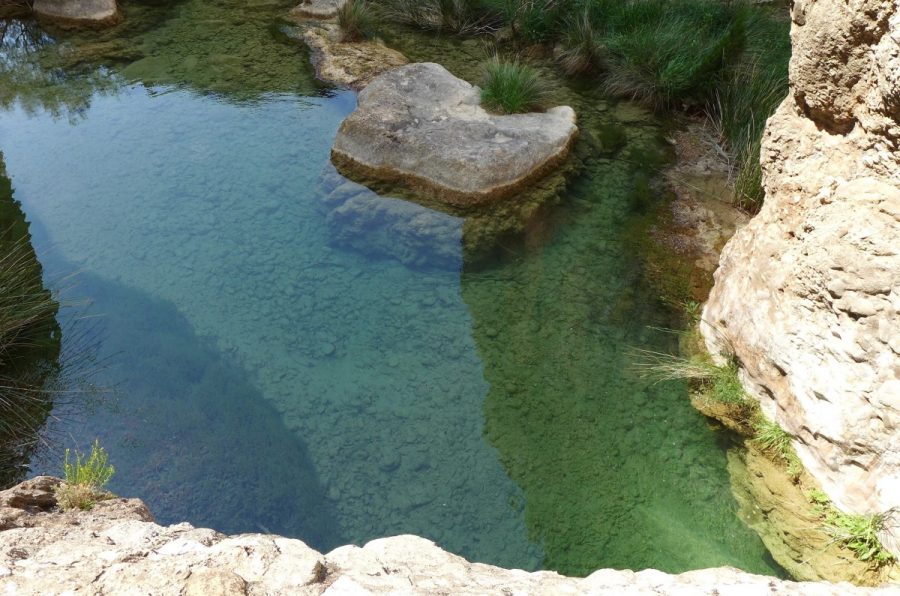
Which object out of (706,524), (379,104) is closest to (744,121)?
(379,104)

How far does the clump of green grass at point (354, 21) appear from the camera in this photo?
304 inches

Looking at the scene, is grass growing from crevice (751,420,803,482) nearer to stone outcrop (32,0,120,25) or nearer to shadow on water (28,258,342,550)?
shadow on water (28,258,342,550)

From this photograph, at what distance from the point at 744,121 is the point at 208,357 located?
15.1ft

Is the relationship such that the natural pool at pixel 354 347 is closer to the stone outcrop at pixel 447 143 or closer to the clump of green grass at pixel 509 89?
the stone outcrop at pixel 447 143

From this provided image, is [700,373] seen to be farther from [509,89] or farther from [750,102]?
[509,89]

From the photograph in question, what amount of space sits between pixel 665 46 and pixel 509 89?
67.4 inches

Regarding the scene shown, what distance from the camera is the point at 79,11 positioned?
8211 millimetres

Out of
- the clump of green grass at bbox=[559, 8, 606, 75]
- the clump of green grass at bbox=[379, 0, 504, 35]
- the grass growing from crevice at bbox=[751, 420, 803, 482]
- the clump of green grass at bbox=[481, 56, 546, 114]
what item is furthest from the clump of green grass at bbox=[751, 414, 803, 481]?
the clump of green grass at bbox=[379, 0, 504, 35]

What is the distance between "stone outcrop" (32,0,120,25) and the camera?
8.20 m

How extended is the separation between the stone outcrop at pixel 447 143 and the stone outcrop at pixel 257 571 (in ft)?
11.4

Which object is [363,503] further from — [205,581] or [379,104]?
[379,104]

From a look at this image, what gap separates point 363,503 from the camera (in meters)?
3.46

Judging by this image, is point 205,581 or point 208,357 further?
point 208,357

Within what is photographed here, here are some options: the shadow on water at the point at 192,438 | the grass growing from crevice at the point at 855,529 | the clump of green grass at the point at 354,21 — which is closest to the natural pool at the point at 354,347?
the shadow on water at the point at 192,438
